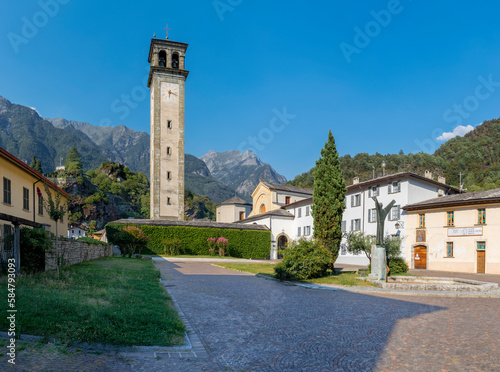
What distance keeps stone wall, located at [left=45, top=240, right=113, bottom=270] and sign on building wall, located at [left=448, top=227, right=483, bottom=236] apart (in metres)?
28.5

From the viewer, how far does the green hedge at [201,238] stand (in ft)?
135

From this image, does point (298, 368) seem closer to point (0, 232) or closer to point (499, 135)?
point (0, 232)

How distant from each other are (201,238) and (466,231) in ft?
92.5

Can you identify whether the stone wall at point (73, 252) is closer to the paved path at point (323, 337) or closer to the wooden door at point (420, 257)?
the paved path at point (323, 337)

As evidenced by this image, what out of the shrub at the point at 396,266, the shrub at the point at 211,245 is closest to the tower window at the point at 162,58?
the shrub at the point at 211,245

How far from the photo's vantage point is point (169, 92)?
171ft

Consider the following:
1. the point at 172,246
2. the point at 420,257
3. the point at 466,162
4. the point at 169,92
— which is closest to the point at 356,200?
the point at 420,257

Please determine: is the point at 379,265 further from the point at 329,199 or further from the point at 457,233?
the point at 457,233

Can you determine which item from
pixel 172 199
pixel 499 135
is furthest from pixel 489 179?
pixel 172 199

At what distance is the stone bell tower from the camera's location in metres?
50.6

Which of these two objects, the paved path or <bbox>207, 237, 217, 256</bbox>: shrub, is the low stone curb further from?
<bbox>207, 237, 217, 256</bbox>: shrub

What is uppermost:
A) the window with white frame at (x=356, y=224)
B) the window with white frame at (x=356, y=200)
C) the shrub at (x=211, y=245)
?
the window with white frame at (x=356, y=200)

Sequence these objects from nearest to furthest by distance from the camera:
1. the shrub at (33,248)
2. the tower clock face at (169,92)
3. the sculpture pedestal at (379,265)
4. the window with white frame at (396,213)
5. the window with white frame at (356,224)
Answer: the shrub at (33,248) < the sculpture pedestal at (379,265) < the window with white frame at (396,213) < the window with white frame at (356,224) < the tower clock face at (169,92)

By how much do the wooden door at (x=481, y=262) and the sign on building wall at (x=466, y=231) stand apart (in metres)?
1.59
